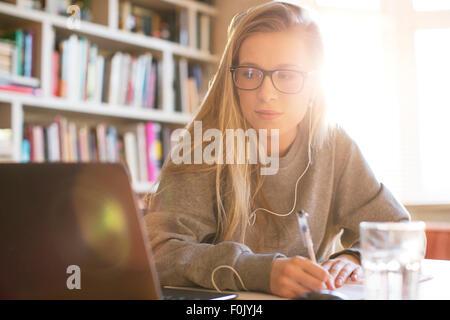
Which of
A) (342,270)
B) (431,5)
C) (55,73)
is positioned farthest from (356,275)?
(431,5)

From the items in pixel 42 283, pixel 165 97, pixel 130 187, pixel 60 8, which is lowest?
pixel 42 283

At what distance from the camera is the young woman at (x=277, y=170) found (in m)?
1.08

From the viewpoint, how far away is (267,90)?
1127 mm

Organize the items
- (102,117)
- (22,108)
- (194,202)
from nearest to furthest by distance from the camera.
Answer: (194,202), (22,108), (102,117)

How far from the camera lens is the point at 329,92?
4.32 feet

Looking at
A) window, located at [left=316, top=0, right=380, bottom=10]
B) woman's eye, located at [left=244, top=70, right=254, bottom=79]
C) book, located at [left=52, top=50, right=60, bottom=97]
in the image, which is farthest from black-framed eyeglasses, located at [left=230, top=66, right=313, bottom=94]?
window, located at [left=316, top=0, right=380, bottom=10]

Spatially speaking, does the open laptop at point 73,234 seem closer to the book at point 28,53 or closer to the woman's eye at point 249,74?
the woman's eye at point 249,74

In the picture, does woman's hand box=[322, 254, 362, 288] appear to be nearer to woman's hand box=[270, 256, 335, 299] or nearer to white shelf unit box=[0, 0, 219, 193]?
woman's hand box=[270, 256, 335, 299]

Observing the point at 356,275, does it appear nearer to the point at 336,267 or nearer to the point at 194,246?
the point at 336,267

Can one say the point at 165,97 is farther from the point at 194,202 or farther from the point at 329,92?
the point at 194,202

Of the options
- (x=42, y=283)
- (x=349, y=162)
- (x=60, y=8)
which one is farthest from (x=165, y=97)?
(x=42, y=283)

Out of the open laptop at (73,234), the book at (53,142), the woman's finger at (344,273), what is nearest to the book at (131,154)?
the book at (53,142)

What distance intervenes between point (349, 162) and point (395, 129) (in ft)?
5.58

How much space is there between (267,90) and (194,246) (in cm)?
42
